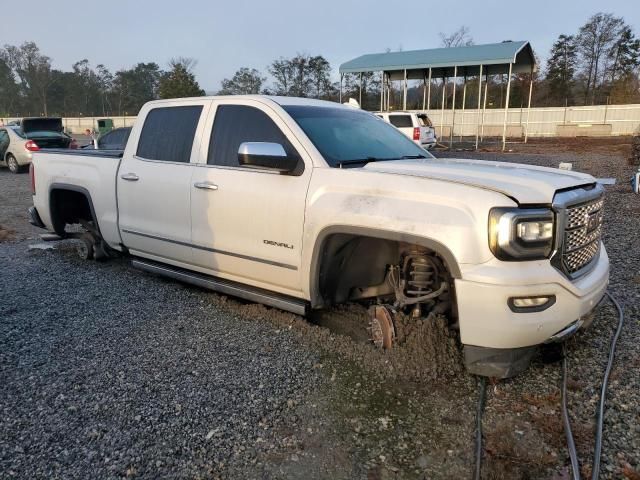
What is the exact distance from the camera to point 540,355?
11.8 feet

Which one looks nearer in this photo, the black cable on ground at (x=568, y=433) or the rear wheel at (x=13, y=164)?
the black cable on ground at (x=568, y=433)

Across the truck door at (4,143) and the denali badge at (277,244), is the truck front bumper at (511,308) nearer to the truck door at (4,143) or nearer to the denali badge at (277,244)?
the denali badge at (277,244)

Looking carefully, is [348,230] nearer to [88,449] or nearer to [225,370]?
[225,370]

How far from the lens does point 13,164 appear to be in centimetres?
1739

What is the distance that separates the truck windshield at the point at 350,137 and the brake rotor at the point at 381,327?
1086 millimetres

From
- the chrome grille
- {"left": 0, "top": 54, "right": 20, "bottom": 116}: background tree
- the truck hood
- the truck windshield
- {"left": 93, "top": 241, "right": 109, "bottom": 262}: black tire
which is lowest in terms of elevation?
{"left": 93, "top": 241, "right": 109, "bottom": 262}: black tire

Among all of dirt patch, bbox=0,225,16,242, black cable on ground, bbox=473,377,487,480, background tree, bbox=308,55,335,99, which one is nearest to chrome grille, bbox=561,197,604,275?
black cable on ground, bbox=473,377,487,480

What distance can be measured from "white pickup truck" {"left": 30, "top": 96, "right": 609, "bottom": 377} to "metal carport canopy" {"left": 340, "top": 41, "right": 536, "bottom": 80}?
22.5m

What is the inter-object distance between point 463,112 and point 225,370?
111 ft

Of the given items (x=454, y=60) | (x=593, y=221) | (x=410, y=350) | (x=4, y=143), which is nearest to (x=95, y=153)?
(x=410, y=350)

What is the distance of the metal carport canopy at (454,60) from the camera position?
24.5 meters

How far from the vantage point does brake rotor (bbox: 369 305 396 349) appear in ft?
11.6

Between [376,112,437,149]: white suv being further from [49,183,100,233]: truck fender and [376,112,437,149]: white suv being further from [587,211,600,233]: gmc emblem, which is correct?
[587,211,600,233]: gmc emblem

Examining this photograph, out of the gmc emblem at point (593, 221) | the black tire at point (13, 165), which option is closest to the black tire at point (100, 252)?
the gmc emblem at point (593, 221)
